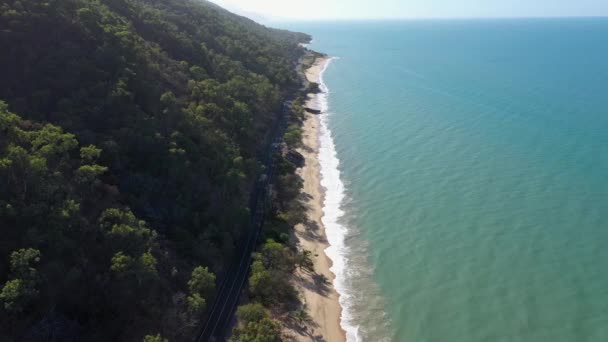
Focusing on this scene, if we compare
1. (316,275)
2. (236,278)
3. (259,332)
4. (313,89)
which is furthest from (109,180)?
(313,89)

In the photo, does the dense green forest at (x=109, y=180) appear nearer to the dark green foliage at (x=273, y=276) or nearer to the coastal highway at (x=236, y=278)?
the dark green foliage at (x=273, y=276)

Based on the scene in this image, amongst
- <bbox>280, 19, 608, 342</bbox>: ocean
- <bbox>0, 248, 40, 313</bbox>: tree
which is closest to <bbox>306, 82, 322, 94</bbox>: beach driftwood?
<bbox>280, 19, 608, 342</bbox>: ocean

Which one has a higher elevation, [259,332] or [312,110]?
[312,110]

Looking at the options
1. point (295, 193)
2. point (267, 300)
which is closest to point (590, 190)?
point (295, 193)

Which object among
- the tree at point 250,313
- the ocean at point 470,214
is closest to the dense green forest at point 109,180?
the tree at point 250,313

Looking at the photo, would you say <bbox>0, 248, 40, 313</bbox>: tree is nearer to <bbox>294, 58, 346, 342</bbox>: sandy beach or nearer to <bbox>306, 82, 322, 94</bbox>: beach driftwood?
<bbox>294, 58, 346, 342</bbox>: sandy beach

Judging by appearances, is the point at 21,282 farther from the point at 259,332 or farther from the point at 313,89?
the point at 313,89
